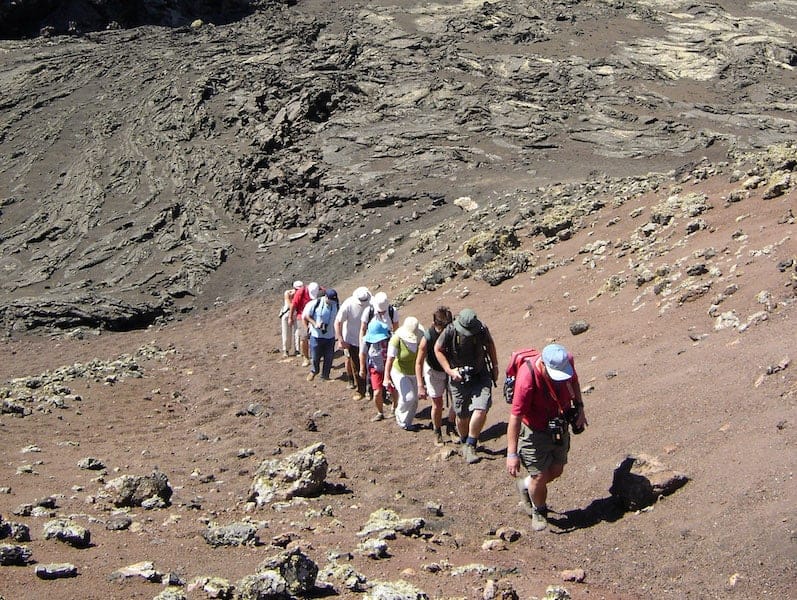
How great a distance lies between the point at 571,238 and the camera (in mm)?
14453

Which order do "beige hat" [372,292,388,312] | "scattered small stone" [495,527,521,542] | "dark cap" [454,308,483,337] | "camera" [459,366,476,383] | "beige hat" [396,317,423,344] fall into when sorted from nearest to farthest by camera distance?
"scattered small stone" [495,527,521,542] < "dark cap" [454,308,483,337] < "camera" [459,366,476,383] < "beige hat" [396,317,423,344] < "beige hat" [372,292,388,312]

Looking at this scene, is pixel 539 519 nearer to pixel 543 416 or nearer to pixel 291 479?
Answer: pixel 543 416

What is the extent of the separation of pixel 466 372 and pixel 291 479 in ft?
5.44

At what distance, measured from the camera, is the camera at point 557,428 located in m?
5.48

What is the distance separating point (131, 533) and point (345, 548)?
1.47m

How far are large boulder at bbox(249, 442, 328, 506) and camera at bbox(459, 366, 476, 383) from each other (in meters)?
1.32

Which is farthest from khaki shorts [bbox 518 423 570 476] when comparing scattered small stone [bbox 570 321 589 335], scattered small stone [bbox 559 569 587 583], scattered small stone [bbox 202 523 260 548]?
scattered small stone [bbox 570 321 589 335]

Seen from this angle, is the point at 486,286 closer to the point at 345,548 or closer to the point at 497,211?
the point at 497,211

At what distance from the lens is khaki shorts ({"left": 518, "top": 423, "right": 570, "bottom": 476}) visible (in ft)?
18.2

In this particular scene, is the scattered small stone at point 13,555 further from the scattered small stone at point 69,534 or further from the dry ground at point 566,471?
the scattered small stone at point 69,534

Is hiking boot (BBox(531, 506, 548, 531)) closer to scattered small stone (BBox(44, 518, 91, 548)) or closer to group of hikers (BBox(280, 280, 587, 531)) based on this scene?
group of hikers (BBox(280, 280, 587, 531))

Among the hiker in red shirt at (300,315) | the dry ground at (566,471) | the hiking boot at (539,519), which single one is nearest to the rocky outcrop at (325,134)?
the hiker in red shirt at (300,315)

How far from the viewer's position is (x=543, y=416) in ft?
18.0

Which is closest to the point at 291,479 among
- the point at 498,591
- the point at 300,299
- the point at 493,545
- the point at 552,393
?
the point at 493,545
